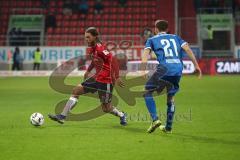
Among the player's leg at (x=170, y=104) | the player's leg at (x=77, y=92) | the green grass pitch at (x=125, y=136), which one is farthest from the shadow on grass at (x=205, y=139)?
the player's leg at (x=77, y=92)

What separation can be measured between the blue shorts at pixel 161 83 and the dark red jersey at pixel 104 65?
1.09 m

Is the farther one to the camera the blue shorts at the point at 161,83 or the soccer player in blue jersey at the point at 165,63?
the blue shorts at the point at 161,83

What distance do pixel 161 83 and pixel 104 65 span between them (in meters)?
1.43

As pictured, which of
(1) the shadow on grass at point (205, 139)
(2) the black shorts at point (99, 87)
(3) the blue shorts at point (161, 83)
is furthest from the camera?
(2) the black shorts at point (99, 87)

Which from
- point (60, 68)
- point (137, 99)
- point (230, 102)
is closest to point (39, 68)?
point (60, 68)

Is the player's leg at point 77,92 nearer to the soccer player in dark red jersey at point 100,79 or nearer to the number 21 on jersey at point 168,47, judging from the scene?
the soccer player in dark red jersey at point 100,79

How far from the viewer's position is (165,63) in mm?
9625

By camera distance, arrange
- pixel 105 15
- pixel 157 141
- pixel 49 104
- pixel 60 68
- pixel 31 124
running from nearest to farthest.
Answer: pixel 157 141 < pixel 31 124 < pixel 49 104 < pixel 60 68 < pixel 105 15

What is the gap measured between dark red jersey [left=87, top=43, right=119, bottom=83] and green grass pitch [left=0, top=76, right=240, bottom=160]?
3.20 ft

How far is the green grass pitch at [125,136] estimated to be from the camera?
7.87m

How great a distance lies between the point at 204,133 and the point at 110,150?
2.45 m

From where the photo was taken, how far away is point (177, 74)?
9688 millimetres

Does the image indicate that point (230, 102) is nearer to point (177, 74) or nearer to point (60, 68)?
point (177, 74)

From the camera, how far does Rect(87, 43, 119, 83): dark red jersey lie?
1063 centimetres
